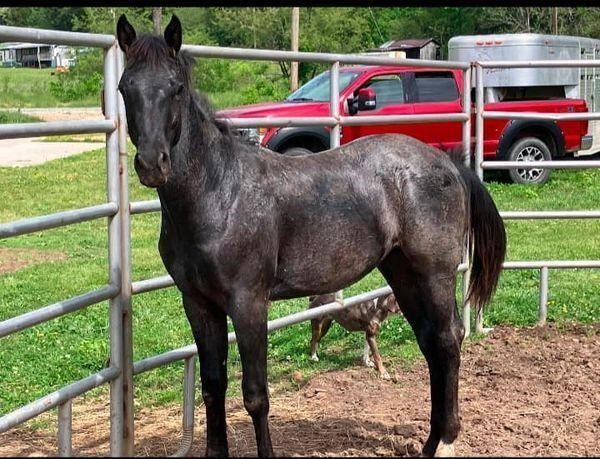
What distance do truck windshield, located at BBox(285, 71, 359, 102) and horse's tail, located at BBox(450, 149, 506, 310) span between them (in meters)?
7.41

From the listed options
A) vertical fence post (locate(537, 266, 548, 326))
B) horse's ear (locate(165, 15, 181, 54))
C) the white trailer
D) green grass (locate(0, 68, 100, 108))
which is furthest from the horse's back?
green grass (locate(0, 68, 100, 108))

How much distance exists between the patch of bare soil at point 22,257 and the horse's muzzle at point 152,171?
5.94 meters

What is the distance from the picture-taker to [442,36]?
42.0 meters

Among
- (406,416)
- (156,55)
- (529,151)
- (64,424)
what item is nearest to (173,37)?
(156,55)

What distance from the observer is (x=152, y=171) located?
3.13m

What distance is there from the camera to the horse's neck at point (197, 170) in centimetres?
353

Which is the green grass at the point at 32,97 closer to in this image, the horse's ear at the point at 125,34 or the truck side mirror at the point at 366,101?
the truck side mirror at the point at 366,101

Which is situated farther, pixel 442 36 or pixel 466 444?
pixel 442 36

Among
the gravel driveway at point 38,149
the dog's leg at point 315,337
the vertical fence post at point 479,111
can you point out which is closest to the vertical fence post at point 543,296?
the vertical fence post at point 479,111

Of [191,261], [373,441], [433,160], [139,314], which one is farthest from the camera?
[139,314]

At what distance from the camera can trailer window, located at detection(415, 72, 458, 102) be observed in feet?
43.7

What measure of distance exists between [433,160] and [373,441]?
144 centimetres

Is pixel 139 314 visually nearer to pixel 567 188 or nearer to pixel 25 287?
pixel 25 287

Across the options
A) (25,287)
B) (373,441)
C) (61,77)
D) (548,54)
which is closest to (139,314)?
(25,287)
